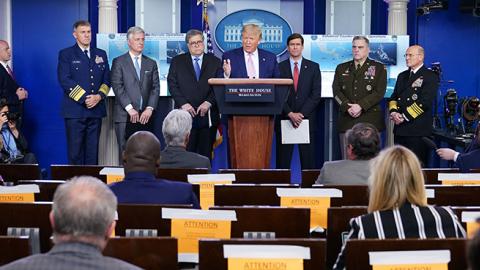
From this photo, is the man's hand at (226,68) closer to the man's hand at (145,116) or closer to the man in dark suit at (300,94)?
the man in dark suit at (300,94)

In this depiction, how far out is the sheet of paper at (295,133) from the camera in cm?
698

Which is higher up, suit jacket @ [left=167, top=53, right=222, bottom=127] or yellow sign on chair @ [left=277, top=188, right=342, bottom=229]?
suit jacket @ [left=167, top=53, right=222, bottom=127]

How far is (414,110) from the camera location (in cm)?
710

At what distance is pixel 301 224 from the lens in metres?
2.96

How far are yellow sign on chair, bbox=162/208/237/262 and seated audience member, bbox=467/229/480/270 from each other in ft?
5.32

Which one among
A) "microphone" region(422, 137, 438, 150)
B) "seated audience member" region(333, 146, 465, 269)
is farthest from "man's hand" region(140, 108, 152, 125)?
"seated audience member" region(333, 146, 465, 269)

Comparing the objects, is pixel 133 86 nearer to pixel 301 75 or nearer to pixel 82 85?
pixel 82 85

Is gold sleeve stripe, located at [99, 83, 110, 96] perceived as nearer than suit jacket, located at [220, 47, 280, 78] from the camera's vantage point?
No

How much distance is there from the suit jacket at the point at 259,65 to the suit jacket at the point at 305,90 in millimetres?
352

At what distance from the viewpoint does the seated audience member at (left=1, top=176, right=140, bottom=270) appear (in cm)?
183

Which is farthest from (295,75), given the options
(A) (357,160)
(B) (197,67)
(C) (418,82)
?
(A) (357,160)

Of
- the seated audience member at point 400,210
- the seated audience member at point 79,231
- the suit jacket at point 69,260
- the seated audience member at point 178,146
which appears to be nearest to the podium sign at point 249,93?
the seated audience member at point 178,146

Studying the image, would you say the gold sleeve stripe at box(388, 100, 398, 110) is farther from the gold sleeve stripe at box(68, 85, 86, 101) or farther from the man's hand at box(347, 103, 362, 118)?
the gold sleeve stripe at box(68, 85, 86, 101)

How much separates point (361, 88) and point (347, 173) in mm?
3251
